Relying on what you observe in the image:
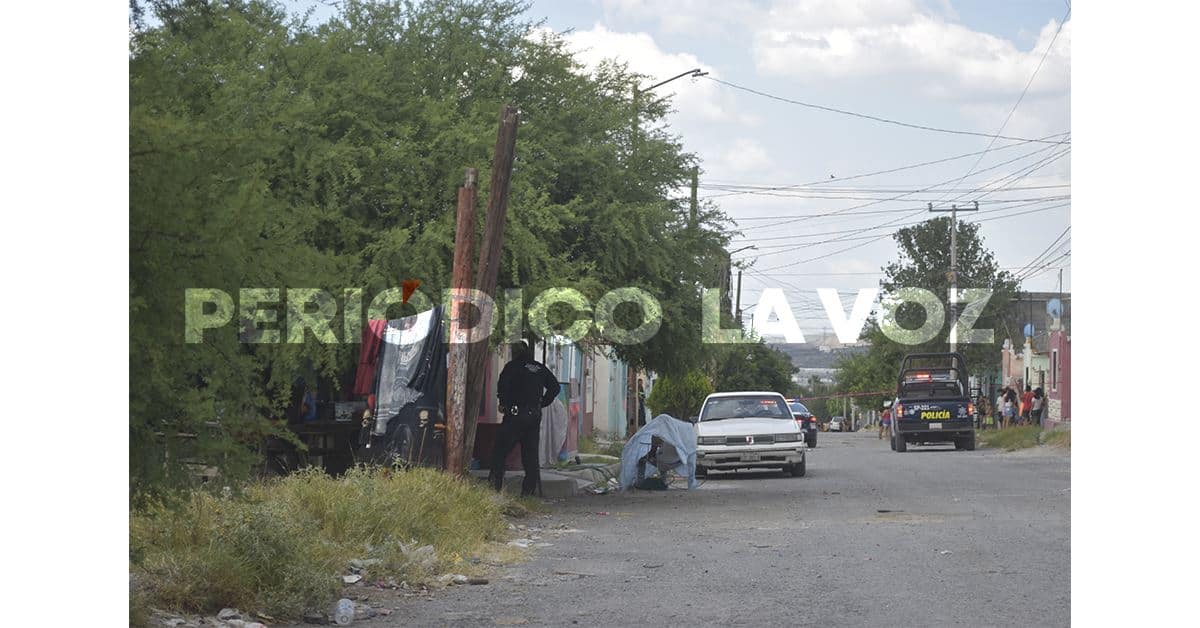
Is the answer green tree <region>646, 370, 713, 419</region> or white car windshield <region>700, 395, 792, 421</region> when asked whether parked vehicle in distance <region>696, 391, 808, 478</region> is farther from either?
green tree <region>646, 370, 713, 419</region>

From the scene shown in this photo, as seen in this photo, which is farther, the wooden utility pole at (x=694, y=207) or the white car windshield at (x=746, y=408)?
the white car windshield at (x=746, y=408)

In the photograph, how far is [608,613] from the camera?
29.8ft

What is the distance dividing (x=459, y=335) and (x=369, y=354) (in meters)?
1.48

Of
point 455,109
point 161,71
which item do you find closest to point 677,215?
point 455,109

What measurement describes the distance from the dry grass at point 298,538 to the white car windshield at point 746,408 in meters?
12.3

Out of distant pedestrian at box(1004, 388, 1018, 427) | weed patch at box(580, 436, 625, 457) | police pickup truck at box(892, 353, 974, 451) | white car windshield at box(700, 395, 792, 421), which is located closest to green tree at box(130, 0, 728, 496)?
white car windshield at box(700, 395, 792, 421)

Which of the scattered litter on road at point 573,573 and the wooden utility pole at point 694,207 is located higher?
the wooden utility pole at point 694,207

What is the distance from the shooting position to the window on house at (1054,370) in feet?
181

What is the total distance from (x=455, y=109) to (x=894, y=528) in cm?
879

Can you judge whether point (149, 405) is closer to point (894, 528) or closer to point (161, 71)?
point (161, 71)

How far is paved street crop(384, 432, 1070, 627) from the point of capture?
899 centimetres

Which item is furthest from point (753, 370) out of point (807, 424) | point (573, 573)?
point (573, 573)

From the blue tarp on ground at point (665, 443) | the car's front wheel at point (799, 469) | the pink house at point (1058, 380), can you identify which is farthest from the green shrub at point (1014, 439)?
the blue tarp on ground at point (665, 443)

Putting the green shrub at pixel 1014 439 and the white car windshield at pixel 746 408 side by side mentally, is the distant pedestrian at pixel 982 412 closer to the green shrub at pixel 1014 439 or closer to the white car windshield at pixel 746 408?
the green shrub at pixel 1014 439
